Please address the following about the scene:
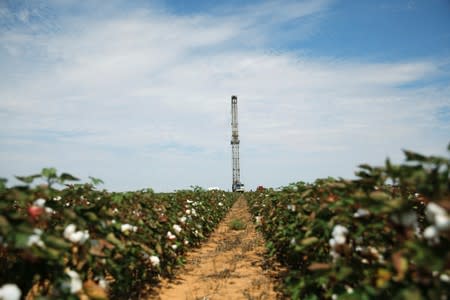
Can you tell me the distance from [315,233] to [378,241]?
87cm

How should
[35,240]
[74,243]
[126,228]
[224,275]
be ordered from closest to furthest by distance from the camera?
1. [35,240]
2. [74,243]
3. [126,228]
4. [224,275]

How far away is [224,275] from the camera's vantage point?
518cm

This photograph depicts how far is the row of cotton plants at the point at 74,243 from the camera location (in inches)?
79.7

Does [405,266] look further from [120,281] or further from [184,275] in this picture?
[184,275]

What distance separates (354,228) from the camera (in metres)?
2.64

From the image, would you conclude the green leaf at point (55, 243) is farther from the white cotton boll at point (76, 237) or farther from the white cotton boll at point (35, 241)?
the white cotton boll at point (76, 237)

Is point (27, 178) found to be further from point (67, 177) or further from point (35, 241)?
point (35, 241)

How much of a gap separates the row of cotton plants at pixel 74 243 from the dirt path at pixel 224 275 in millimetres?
446

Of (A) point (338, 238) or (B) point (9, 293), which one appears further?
(A) point (338, 238)

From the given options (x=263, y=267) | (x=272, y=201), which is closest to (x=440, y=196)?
(x=263, y=267)

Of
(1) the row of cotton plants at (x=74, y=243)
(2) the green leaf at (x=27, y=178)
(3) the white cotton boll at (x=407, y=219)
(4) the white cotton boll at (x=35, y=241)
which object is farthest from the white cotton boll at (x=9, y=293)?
(3) the white cotton boll at (x=407, y=219)

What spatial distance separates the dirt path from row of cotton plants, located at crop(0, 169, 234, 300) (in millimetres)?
446

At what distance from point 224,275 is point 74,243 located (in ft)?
10.4

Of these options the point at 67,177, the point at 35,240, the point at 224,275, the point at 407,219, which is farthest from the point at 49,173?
the point at 224,275
